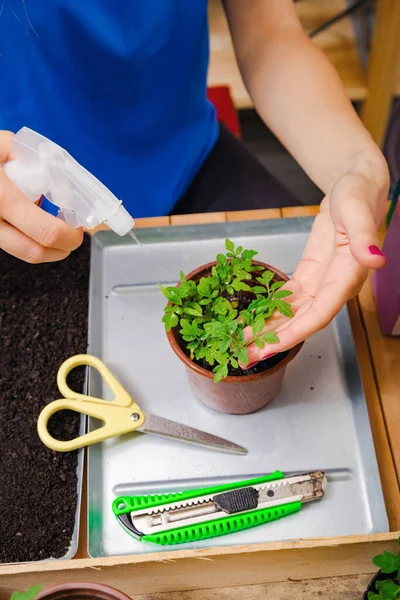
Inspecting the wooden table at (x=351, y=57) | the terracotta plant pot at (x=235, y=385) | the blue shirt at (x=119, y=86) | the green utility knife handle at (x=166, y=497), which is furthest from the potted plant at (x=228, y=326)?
the wooden table at (x=351, y=57)

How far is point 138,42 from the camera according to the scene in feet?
2.85

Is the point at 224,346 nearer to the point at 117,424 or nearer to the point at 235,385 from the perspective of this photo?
the point at 235,385

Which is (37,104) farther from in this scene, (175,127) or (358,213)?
(358,213)

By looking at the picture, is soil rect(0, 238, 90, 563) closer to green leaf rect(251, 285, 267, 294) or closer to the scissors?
the scissors

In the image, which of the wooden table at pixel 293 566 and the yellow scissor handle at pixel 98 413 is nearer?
the wooden table at pixel 293 566

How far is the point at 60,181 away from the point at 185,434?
1.18 feet

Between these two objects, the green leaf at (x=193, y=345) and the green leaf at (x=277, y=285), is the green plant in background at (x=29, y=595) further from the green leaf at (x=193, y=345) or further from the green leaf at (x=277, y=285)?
the green leaf at (x=277, y=285)

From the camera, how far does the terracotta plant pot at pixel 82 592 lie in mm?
570

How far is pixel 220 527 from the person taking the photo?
2.24 feet

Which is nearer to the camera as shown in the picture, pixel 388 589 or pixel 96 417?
pixel 388 589

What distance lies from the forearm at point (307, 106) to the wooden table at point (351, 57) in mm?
595

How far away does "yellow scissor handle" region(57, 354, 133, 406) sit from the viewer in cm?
76

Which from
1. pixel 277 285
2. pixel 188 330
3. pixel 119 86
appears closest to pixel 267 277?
pixel 277 285

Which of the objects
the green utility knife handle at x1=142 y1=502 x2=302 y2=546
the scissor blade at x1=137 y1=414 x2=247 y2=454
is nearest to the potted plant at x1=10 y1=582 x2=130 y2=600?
the green utility knife handle at x1=142 y1=502 x2=302 y2=546
